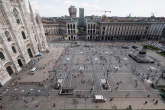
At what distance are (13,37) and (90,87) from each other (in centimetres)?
3828

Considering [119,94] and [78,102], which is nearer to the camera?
[78,102]

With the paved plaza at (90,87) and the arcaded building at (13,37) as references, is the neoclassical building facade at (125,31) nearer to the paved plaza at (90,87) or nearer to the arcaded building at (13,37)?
the paved plaza at (90,87)

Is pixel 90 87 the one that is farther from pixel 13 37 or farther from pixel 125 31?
pixel 125 31

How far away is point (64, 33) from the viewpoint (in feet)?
308

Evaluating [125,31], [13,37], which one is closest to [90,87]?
[13,37]

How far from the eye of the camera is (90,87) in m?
31.1

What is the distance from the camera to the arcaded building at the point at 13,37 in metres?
32.1

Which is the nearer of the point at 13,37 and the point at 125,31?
the point at 13,37

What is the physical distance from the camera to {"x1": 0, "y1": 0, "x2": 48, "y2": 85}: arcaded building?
3207 centimetres

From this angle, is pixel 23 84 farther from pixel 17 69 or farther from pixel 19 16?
pixel 19 16

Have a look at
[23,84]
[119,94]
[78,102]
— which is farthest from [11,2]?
[119,94]

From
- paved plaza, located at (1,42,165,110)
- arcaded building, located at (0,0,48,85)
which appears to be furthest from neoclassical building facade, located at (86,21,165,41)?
arcaded building, located at (0,0,48,85)

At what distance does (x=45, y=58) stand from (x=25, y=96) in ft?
89.9

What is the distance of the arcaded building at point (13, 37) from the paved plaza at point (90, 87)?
8123mm
